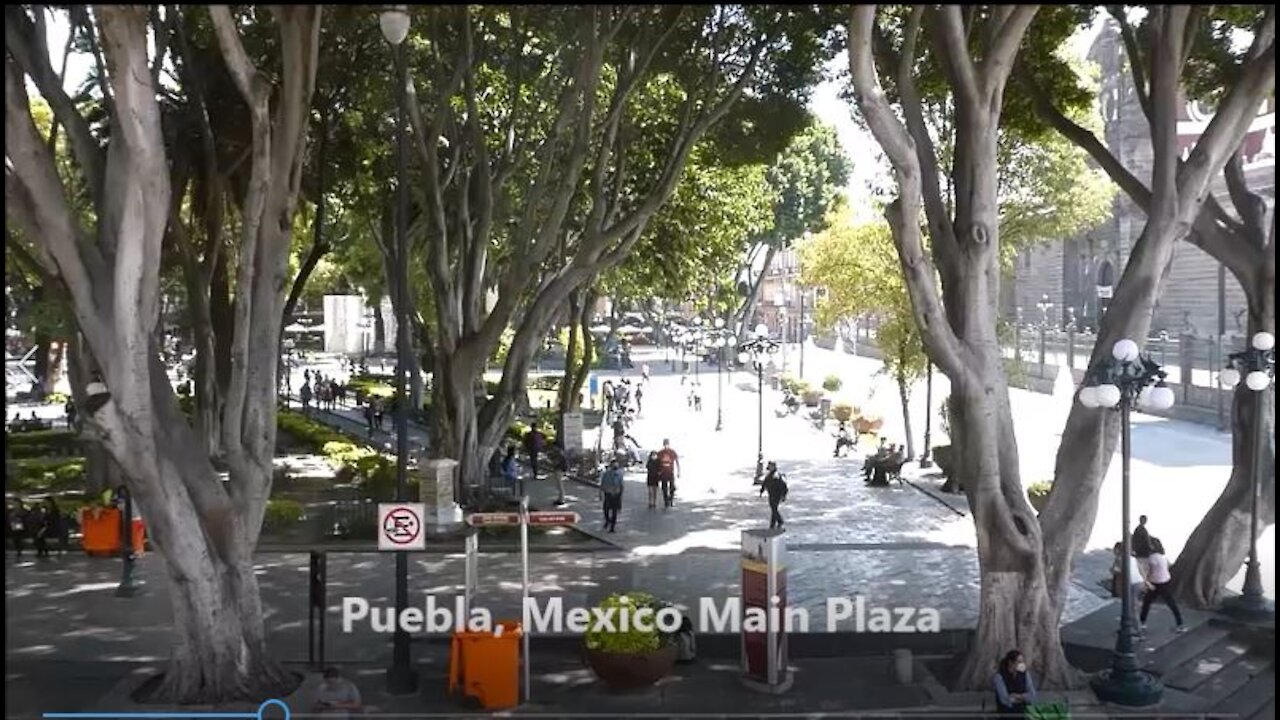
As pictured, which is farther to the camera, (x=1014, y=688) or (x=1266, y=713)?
(x=1266, y=713)

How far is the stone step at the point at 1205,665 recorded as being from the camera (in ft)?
42.3

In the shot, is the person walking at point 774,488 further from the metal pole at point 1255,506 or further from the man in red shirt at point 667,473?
the metal pole at point 1255,506

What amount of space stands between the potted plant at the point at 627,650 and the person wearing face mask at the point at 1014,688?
3.45m

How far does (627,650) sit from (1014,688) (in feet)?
12.8

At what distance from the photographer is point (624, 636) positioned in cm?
1239

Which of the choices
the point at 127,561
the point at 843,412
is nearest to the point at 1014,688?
the point at 127,561

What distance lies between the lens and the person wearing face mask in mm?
11125

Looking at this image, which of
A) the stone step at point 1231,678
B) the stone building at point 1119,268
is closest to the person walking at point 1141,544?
the stone step at point 1231,678

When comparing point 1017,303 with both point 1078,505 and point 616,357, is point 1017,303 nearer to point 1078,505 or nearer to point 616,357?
point 616,357

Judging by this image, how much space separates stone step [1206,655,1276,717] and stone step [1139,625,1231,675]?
0.54 meters

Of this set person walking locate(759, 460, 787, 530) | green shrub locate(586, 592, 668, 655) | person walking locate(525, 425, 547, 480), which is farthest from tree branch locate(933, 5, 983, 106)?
person walking locate(525, 425, 547, 480)

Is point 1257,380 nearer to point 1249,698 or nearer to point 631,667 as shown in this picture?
point 1249,698

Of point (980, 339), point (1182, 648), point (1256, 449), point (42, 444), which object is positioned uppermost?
point (980, 339)

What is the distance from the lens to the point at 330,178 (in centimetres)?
2345
